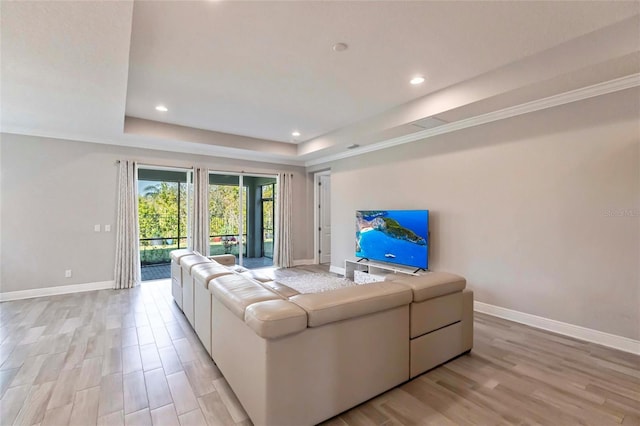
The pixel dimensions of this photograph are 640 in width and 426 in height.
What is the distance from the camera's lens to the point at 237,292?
211cm

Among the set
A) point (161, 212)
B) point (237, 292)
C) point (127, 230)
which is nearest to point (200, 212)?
point (161, 212)

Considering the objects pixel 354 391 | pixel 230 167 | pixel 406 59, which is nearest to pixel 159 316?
pixel 354 391

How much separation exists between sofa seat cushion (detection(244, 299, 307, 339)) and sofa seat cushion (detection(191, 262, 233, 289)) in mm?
1000

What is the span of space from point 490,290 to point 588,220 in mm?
1371

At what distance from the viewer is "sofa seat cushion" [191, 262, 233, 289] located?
2668 mm

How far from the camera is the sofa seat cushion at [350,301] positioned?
1.81 metres

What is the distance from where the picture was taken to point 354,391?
1986 millimetres

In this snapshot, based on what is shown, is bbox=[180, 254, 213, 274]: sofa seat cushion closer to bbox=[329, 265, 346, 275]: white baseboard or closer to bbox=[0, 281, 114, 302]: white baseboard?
bbox=[0, 281, 114, 302]: white baseboard

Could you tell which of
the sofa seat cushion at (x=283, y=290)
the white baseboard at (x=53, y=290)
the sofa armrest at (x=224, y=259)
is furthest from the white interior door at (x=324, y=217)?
the white baseboard at (x=53, y=290)

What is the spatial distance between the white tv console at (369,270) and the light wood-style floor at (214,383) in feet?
5.15

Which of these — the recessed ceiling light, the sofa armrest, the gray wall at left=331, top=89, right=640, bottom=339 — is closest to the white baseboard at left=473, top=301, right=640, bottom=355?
the gray wall at left=331, top=89, right=640, bottom=339

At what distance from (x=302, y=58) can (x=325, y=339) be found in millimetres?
2539

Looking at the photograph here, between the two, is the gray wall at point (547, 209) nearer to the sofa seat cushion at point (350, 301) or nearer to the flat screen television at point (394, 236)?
the flat screen television at point (394, 236)

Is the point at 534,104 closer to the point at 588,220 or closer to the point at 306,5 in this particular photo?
the point at 588,220
